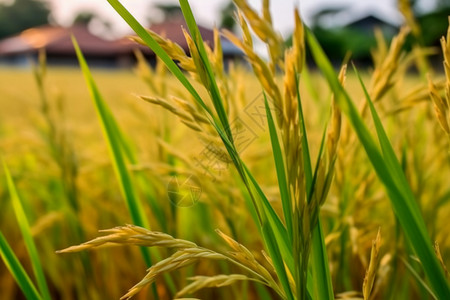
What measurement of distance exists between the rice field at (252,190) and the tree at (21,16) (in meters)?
36.4

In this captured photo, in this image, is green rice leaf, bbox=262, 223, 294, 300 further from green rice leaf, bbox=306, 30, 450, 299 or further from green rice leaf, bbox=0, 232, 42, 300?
green rice leaf, bbox=0, 232, 42, 300

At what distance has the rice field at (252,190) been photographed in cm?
31

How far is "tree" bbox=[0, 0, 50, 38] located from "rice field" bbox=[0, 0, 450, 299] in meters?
36.4

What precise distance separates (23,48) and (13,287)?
3190cm

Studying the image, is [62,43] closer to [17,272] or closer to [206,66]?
[17,272]

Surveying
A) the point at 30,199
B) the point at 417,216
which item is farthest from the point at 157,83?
the point at 30,199

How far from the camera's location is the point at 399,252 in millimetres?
624

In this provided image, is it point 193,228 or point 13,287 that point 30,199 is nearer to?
point 13,287

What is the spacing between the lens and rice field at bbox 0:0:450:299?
31 cm

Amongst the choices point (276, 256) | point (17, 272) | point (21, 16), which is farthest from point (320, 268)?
point (21, 16)

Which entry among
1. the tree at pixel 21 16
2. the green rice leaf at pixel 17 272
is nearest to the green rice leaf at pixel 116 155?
the green rice leaf at pixel 17 272

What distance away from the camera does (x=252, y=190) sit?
0.34m

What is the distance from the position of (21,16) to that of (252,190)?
132 feet

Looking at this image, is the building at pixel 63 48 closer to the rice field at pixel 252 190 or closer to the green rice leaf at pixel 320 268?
the rice field at pixel 252 190
